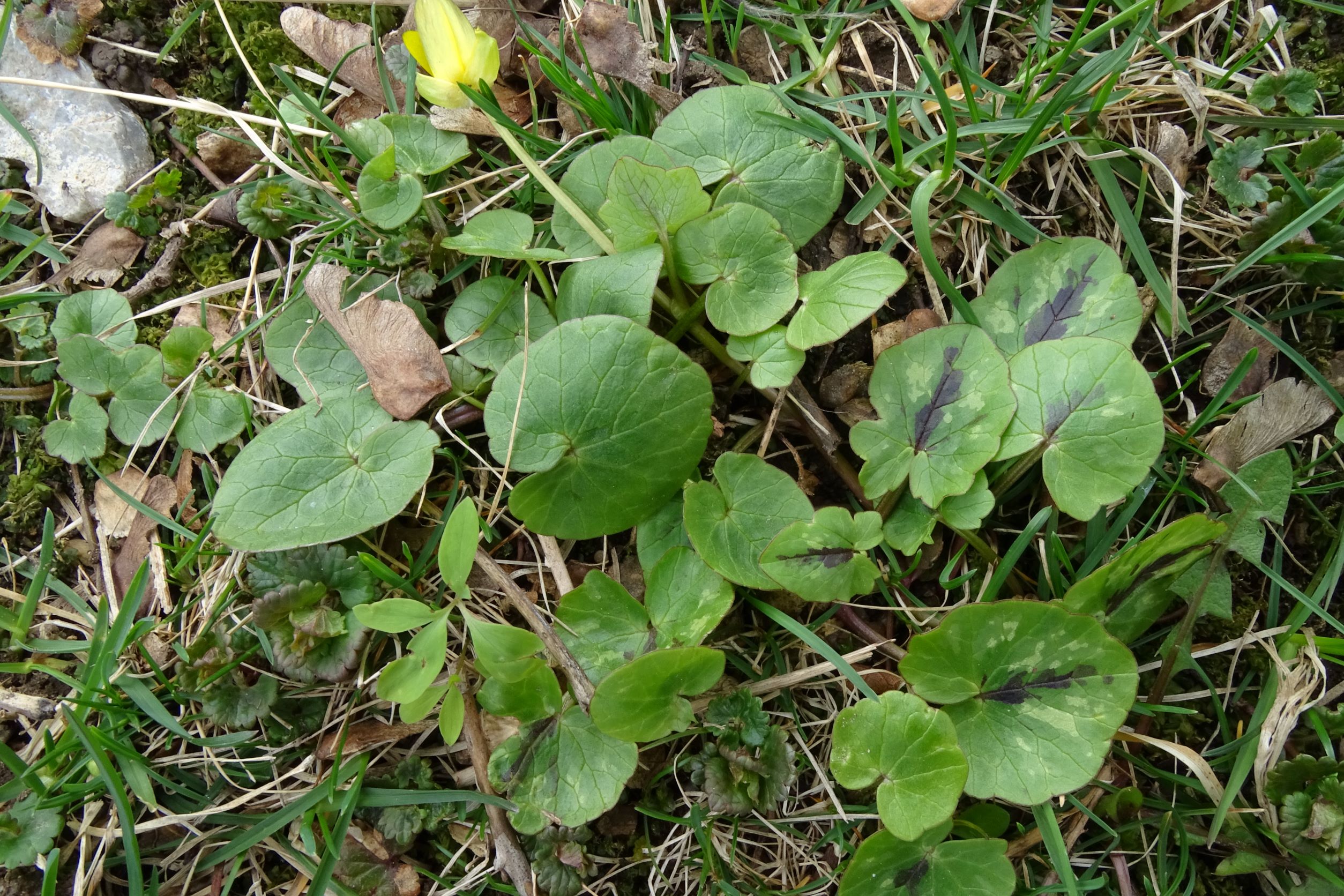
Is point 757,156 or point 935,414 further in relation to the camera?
point 757,156

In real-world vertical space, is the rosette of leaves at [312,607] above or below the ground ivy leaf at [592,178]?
below

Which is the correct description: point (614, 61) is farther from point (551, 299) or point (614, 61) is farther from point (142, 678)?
point (142, 678)

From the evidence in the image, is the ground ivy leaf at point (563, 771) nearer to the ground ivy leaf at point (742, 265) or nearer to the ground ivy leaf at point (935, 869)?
the ground ivy leaf at point (935, 869)

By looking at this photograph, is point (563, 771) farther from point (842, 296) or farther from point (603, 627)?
point (842, 296)

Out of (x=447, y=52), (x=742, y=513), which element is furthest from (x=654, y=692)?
(x=447, y=52)

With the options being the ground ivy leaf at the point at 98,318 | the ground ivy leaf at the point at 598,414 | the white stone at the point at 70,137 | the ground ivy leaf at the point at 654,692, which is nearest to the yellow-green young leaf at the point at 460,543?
the ground ivy leaf at the point at 598,414

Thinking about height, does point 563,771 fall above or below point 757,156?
below

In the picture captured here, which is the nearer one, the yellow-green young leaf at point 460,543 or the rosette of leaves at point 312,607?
the yellow-green young leaf at point 460,543
